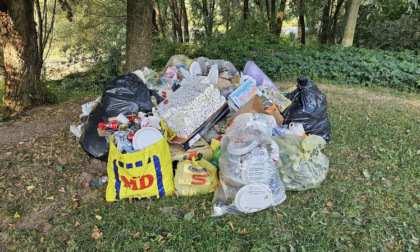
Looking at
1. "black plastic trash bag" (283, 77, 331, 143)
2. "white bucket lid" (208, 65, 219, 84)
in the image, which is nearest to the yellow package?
"black plastic trash bag" (283, 77, 331, 143)

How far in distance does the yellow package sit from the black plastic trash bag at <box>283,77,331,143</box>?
129 cm

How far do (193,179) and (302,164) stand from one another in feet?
3.21

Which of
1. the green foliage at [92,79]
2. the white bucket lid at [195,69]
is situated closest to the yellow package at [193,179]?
the white bucket lid at [195,69]

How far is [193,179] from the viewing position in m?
2.36

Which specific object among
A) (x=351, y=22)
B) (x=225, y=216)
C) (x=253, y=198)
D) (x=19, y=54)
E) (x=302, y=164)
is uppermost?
(x=351, y=22)

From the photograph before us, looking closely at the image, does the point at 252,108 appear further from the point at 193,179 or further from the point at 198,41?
the point at 198,41

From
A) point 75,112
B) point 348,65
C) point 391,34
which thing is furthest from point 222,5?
point 75,112

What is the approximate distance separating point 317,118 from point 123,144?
86.3 inches

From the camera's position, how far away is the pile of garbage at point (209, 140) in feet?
7.18

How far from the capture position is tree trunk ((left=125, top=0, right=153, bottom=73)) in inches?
163

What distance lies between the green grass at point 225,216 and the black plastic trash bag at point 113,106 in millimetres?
307

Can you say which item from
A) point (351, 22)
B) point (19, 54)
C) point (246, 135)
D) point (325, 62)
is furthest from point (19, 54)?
point (351, 22)

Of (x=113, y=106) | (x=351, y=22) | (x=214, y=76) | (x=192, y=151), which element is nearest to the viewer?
(x=192, y=151)

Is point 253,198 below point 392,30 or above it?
below
